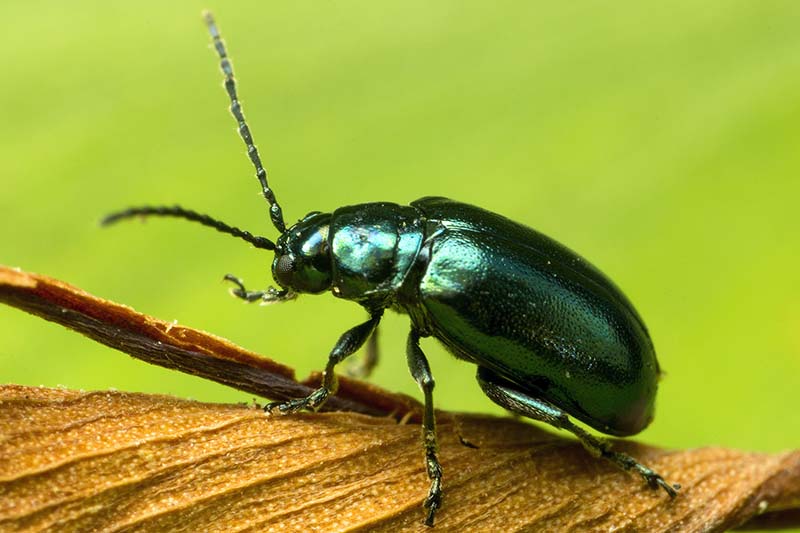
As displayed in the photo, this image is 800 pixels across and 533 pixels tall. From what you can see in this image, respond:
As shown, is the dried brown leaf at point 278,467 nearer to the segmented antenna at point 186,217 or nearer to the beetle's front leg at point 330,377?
the beetle's front leg at point 330,377

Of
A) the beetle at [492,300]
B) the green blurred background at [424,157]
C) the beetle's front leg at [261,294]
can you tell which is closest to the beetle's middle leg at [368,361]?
the green blurred background at [424,157]

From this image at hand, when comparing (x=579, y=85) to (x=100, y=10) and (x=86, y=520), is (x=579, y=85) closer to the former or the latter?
(x=100, y=10)

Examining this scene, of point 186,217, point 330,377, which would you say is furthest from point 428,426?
point 186,217

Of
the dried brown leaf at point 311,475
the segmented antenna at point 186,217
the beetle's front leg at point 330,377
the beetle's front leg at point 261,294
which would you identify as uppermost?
the segmented antenna at point 186,217

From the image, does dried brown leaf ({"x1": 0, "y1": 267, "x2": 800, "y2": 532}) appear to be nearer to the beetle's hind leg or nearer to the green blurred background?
the beetle's hind leg

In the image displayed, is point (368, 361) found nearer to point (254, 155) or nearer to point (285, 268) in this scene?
point (285, 268)

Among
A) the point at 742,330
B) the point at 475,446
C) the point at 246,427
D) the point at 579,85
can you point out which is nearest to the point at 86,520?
the point at 246,427

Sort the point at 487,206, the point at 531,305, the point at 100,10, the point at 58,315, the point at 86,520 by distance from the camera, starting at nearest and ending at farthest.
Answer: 1. the point at 86,520
2. the point at 58,315
3. the point at 531,305
4. the point at 487,206
5. the point at 100,10

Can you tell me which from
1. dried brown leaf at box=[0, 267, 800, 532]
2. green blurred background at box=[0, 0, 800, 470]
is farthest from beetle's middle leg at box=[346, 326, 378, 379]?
dried brown leaf at box=[0, 267, 800, 532]
